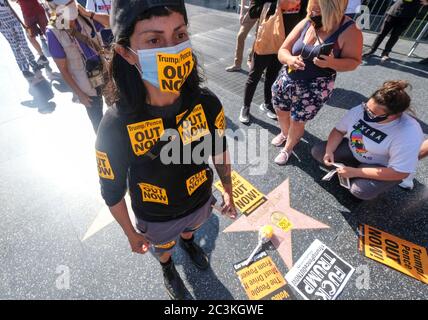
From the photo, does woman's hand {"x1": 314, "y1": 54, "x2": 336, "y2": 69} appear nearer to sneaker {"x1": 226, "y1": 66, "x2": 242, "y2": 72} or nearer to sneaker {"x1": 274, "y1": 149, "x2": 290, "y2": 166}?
sneaker {"x1": 274, "y1": 149, "x2": 290, "y2": 166}

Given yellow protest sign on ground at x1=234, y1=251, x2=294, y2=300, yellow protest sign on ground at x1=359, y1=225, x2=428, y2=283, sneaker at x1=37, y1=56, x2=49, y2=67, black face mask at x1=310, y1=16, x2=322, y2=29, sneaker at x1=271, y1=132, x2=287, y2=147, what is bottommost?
sneaker at x1=37, y1=56, x2=49, y2=67

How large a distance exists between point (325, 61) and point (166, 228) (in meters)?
2.17

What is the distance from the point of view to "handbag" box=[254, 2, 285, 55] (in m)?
3.13

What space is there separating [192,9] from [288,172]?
421 inches

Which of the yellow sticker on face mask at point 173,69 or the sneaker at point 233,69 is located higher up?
the yellow sticker on face mask at point 173,69

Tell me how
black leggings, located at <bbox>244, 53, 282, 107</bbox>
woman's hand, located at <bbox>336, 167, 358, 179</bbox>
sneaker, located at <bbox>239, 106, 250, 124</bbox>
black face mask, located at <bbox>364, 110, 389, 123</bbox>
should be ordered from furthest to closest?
sneaker, located at <bbox>239, 106, 250, 124</bbox>
black leggings, located at <bbox>244, 53, 282, 107</bbox>
woman's hand, located at <bbox>336, 167, 358, 179</bbox>
black face mask, located at <bbox>364, 110, 389, 123</bbox>

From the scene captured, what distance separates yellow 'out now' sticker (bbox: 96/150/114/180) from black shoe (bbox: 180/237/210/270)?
131 cm

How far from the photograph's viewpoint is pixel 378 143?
2.42 metres

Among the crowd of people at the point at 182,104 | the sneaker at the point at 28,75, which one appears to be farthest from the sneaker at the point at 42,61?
the crowd of people at the point at 182,104

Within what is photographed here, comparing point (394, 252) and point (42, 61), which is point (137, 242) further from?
point (42, 61)

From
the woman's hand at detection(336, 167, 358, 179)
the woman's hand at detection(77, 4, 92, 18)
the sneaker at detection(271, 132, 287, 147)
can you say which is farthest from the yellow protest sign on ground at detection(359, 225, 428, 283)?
the woman's hand at detection(77, 4, 92, 18)

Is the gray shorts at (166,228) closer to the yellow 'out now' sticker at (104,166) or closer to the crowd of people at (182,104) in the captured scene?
the crowd of people at (182,104)

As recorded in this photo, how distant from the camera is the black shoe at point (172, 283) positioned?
2094 mm
